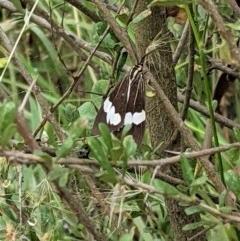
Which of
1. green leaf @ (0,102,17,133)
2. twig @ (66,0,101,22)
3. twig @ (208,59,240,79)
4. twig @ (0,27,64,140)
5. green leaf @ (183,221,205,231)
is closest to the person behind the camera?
green leaf @ (0,102,17,133)

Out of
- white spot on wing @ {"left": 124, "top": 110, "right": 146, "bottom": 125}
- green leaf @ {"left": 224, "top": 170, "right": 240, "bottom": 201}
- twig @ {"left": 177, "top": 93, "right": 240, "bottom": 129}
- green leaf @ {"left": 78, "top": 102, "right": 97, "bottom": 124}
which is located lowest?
twig @ {"left": 177, "top": 93, "right": 240, "bottom": 129}

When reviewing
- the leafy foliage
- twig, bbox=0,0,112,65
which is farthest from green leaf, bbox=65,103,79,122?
twig, bbox=0,0,112,65

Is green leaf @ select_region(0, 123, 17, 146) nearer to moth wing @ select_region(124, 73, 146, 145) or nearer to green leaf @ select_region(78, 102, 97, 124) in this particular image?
moth wing @ select_region(124, 73, 146, 145)

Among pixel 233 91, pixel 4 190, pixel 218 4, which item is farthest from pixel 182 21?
pixel 233 91

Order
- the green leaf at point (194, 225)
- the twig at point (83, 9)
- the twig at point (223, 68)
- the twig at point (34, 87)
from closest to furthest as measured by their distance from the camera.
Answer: the green leaf at point (194, 225), the twig at point (34, 87), the twig at point (83, 9), the twig at point (223, 68)

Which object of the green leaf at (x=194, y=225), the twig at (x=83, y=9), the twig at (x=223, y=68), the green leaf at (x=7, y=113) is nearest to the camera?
the green leaf at (x=7, y=113)

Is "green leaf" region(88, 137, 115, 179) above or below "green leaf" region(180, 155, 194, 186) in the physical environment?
above

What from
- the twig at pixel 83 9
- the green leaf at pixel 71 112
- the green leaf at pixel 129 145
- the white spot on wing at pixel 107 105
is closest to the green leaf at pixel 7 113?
the green leaf at pixel 129 145

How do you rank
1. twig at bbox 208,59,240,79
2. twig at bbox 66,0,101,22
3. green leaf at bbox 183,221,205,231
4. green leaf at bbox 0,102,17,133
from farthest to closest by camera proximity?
twig at bbox 208,59,240,79, twig at bbox 66,0,101,22, green leaf at bbox 183,221,205,231, green leaf at bbox 0,102,17,133

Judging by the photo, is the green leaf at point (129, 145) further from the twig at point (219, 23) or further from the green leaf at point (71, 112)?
the green leaf at point (71, 112)

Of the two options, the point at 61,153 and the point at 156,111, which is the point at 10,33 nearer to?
the point at 156,111
